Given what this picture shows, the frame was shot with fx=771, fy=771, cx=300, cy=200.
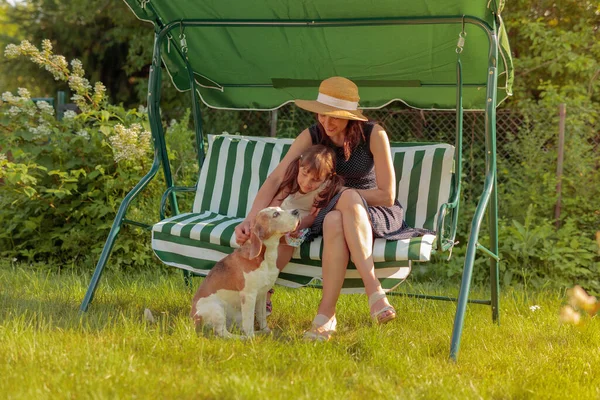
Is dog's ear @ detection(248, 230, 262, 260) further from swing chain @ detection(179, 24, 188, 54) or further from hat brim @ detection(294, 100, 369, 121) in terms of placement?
swing chain @ detection(179, 24, 188, 54)

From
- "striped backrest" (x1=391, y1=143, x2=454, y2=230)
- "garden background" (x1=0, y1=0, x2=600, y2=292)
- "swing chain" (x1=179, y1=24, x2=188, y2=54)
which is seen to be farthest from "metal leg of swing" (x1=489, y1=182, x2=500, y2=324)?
"swing chain" (x1=179, y1=24, x2=188, y2=54)

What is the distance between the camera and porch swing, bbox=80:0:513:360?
364cm

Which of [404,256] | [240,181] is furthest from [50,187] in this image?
[404,256]

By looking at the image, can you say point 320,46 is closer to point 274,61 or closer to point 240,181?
point 274,61

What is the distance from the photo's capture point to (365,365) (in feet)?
9.90

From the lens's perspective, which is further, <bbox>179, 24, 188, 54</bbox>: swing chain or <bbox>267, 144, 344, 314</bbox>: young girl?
<bbox>179, 24, 188, 54</bbox>: swing chain

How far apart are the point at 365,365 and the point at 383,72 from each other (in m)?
1.98

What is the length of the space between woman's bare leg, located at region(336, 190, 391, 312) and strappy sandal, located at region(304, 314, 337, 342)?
9.0 inches

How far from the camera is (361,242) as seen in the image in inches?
Result: 133

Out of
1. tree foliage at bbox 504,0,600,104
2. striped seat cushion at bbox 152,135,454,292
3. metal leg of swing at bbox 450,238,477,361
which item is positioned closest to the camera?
metal leg of swing at bbox 450,238,477,361

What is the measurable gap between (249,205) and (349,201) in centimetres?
109

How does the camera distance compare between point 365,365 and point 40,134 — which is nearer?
point 365,365

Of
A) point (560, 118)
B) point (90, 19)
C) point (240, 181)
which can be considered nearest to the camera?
point (240, 181)

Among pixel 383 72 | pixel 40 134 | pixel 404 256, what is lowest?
pixel 404 256
